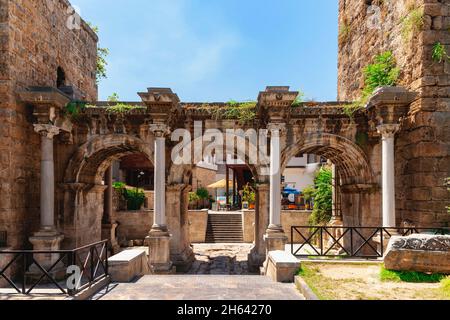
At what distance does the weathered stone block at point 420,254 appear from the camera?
6281 mm

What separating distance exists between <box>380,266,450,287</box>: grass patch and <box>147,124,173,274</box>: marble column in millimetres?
5880

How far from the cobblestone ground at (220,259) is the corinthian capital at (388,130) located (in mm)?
5973

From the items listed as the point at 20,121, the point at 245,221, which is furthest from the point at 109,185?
the point at 245,221

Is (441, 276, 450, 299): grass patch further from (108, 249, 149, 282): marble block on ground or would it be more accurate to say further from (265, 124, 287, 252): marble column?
(108, 249, 149, 282): marble block on ground

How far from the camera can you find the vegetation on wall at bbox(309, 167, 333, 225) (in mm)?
15164

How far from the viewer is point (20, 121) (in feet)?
A: 30.8

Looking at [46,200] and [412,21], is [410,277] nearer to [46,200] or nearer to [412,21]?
[412,21]

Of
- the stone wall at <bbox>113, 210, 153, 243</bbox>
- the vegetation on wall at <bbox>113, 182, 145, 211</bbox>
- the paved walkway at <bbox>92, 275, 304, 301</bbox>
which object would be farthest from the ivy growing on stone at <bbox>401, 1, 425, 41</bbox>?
the vegetation on wall at <bbox>113, 182, 145, 211</bbox>

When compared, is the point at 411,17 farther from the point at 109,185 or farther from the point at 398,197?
the point at 109,185

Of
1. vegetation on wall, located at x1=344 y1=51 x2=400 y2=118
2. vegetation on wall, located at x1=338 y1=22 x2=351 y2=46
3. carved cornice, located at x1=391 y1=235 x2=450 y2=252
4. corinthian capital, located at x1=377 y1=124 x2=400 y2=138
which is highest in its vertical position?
vegetation on wall, located at x1=338 y1=22 x2=351 y2=46

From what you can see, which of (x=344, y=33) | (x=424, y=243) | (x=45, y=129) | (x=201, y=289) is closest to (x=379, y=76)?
(x=344, y=33)

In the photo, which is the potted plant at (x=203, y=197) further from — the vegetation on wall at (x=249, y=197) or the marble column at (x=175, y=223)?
the marble column at (x=175, y=223)

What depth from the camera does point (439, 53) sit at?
8.70 meters

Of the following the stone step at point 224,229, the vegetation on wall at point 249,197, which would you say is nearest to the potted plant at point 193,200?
the stone step at point 224,229
